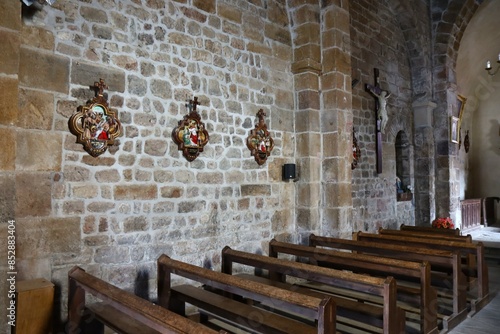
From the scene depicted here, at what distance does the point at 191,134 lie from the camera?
453 cm

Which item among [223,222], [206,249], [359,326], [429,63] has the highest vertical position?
[429,63]

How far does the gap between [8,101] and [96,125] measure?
959 mm

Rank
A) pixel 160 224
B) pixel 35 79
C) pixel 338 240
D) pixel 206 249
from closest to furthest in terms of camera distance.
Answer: pixel 35 79
pixel 160 224
pixel 206 249
pixel 338 240

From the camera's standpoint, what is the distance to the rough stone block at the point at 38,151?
3.29 metres

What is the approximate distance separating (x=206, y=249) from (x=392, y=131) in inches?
231

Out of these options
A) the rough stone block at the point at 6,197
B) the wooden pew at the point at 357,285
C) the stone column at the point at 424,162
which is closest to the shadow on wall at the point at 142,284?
the wooden pew at the point at 357,285

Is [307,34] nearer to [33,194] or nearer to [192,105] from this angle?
[192,105]

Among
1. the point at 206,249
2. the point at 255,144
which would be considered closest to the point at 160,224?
the point at 206,249

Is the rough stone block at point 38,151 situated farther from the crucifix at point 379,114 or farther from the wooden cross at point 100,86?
the crucifix at point 379,114

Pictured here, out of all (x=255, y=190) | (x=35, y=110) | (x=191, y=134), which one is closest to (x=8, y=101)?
(x=35, y=110)

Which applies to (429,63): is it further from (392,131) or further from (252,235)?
(252,235)

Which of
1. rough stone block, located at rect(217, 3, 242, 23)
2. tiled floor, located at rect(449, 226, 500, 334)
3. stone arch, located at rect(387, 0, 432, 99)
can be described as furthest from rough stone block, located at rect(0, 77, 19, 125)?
→ stone arch, located at rect(387, 0, 432, 99)

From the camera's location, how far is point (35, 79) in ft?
11.2

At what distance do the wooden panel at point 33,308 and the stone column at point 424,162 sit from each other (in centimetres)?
858
